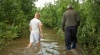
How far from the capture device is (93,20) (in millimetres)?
9047

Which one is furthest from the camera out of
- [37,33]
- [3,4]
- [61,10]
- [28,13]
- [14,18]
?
[28,13]

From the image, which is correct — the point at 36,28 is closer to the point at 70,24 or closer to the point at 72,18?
the point at 70,24

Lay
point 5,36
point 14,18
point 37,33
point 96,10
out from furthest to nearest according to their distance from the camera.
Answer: point 14,18
point 5,36
point 37,33
point 96,10

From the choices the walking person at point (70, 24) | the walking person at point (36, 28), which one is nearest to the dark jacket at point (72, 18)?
the walking person at point (70, 24)

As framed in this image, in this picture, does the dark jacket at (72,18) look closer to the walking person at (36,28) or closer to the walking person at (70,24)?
the walking person at (70,24)

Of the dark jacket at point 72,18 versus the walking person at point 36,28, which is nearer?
the dark jacket at point 72,18

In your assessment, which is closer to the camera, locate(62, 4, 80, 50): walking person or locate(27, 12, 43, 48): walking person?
locate(62, 4, 80, 50): walking person

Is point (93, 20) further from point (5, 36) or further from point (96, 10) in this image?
point (5, 36)

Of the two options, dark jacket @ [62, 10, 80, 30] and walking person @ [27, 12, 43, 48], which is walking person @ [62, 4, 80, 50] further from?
walking person @ [27, 12, 43, 48]

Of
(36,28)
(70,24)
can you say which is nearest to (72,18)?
(70,24)

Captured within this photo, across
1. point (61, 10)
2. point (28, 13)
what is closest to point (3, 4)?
point (61, 10)

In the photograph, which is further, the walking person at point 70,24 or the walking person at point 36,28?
the walking person at point 36,28

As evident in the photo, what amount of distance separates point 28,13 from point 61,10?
1380cm

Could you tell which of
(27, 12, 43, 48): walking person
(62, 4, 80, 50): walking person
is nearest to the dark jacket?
(62, 4, 80, 50): walking person
